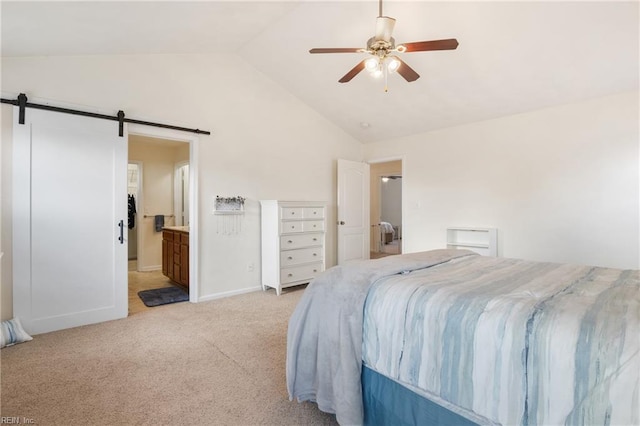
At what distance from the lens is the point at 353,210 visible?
18.0 ft

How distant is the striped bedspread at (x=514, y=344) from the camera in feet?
3.27

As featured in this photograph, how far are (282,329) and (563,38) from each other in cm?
374

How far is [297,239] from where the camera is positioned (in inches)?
174

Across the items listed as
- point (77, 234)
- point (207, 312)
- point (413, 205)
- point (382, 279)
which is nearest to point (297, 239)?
point (207, 312)

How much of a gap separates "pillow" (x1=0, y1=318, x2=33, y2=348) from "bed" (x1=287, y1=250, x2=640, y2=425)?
2587 mm

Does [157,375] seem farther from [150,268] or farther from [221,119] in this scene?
[150,268]

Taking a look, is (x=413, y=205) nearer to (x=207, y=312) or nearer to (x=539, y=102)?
(x=539, y=102)

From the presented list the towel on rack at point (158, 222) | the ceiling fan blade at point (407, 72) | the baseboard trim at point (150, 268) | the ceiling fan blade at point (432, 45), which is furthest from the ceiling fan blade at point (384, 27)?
the baseboard trim at point (150, 268)

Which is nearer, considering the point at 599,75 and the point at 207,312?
the point at 599,75

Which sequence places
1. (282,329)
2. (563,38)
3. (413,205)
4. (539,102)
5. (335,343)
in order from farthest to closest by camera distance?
1. (413,205)
2. (539,102)
3. (282,329)
4. (563,38)
5. (335,343)

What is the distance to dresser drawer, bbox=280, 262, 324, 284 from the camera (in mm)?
4281

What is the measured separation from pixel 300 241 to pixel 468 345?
331 centimetres

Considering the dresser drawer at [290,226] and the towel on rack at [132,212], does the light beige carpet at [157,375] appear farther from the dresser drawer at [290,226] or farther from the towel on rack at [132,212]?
the towel on rack at [132,212]

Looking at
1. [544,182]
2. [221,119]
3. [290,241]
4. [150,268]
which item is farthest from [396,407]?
[150,268]
